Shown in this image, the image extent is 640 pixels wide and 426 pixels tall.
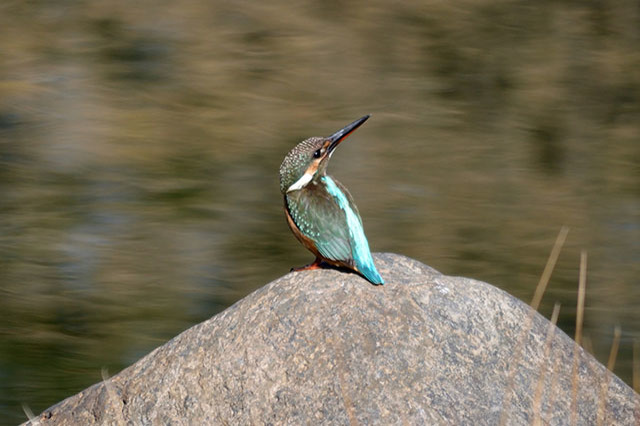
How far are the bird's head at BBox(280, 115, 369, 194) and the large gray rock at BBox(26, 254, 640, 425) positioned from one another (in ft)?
1.09

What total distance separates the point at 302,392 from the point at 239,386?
0.22 m

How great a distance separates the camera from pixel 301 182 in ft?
9.80

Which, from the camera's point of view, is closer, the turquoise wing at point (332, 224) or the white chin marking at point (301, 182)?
the turquoise wing at point (332, 224)

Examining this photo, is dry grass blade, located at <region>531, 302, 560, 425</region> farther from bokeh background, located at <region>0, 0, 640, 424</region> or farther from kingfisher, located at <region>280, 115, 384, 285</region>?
bokeh background, located at <region>0, 0, 640, 424</region>

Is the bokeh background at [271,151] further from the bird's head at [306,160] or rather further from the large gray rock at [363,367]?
the bird's head at [306,160]

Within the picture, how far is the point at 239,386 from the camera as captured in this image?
2697 mm

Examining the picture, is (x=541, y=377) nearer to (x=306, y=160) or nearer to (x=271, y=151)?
(x=306, y=160)

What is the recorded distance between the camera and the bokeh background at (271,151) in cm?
659

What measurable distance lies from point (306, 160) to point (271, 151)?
4.45 meters

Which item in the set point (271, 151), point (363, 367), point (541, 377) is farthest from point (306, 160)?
point (271, 151)

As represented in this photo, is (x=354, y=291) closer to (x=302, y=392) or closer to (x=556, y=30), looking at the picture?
(x=302, y=392)

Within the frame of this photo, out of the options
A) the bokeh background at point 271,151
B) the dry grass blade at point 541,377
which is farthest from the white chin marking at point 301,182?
the bokeh background at point 271,151

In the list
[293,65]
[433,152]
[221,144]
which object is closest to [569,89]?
[433,152]

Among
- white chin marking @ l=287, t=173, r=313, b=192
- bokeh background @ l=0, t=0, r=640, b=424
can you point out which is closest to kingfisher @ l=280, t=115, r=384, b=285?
white chin marking @ l=287, t=173, r=313, b=192
